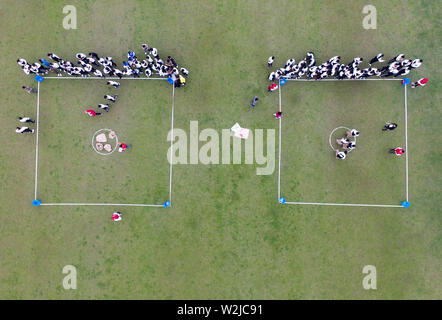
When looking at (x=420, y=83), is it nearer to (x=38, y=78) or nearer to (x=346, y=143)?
(x=346, y=143)

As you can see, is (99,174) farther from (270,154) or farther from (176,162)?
(270,154)

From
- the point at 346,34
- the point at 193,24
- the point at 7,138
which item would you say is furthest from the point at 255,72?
the point at 7,138

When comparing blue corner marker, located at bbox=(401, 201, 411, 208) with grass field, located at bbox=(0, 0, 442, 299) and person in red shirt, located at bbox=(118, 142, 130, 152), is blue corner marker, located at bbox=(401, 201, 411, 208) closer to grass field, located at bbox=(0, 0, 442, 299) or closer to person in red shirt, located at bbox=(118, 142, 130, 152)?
grass field, located at bbox=(0, 0, 442, 299)

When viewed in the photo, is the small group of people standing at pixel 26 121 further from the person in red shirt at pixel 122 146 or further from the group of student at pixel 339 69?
the group of student at pixel 339 69

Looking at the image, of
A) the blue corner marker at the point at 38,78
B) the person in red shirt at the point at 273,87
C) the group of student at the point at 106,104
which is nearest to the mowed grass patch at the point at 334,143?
the person in red shirt at the point at 273,87

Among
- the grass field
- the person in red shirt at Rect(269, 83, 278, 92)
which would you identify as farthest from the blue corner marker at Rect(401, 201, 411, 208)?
the person in red shirt at Rect(269, 83, 278, 92)

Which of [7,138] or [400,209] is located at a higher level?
[7,138]

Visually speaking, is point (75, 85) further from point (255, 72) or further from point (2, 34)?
point (255, 72)
